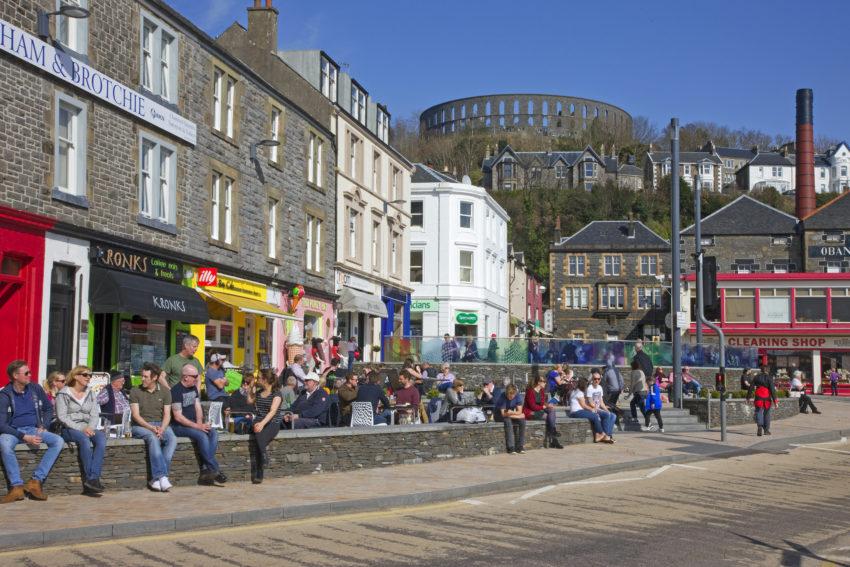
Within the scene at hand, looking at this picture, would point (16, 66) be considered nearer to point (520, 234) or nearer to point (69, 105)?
point (69, 105)

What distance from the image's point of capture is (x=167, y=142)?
Answer: 24859mm

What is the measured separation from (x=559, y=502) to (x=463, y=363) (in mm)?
25737

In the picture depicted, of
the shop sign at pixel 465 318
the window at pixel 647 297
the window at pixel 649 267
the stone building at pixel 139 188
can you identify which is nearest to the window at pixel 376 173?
the stone building at pixel 139 188

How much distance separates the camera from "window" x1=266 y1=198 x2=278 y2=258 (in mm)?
31359

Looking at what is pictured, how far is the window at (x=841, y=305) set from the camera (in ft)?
207

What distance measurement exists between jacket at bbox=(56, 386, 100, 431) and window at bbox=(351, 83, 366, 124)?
28293 millimetres

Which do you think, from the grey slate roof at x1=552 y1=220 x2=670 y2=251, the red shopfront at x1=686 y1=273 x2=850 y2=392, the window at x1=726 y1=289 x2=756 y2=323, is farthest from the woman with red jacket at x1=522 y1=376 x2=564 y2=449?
the grey slate roof at x1=552 y1=220 x2=670 y2=251

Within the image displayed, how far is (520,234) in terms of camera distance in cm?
10375

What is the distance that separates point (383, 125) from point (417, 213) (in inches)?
357

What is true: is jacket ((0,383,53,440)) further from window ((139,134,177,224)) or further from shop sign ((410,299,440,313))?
shop sign ((410,299,440,313))

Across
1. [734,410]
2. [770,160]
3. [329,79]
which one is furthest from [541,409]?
[770,160]

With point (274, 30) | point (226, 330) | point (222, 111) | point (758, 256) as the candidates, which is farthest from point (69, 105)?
point (758, 256)

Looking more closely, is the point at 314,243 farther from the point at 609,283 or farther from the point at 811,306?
the point at 609,283

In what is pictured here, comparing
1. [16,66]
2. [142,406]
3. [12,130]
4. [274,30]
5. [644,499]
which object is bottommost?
[644,499]
